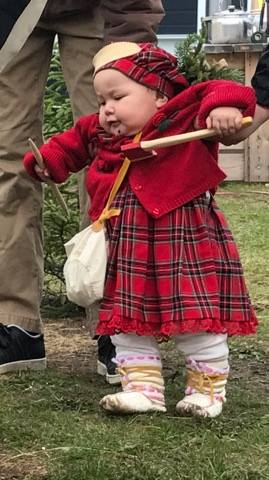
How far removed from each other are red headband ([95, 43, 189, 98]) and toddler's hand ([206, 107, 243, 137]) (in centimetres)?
30

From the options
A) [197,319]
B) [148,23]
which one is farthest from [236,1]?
[197,319]

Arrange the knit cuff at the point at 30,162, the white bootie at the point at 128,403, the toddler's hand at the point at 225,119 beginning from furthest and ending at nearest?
the knit cuff at the point at 30,162 < the white bootie at the point at 128,403 < the toddler's hand at the point at 225,119

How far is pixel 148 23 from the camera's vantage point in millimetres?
3838

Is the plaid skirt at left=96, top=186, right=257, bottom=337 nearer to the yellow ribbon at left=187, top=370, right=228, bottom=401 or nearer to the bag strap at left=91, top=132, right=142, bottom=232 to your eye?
the bag strap at left=91, top=132, right=142, bottom=232

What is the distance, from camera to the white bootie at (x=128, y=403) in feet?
10.7

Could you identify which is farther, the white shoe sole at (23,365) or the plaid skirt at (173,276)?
the white shoe sole at (23,365)

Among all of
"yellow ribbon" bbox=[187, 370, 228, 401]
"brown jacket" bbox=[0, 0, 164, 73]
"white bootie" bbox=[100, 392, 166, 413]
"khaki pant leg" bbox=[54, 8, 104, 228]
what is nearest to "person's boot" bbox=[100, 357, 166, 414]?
"white bootie" bbox=[100, 392, 166, 413]

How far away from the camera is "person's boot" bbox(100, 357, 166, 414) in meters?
3.29

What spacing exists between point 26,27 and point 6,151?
0.86 meters

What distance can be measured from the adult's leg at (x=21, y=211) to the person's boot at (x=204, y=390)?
90cm

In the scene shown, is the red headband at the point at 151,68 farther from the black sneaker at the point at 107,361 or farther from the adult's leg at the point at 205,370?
the black sneaker at the point at 107,361

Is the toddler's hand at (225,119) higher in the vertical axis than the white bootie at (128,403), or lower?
higher

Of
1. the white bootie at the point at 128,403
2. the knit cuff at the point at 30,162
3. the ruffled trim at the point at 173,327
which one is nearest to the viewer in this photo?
the ruffled trim at the point at 173,327

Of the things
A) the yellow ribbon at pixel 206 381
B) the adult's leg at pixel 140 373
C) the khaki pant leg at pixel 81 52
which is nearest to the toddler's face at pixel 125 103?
the khaki pant leg at pixel 81 52
